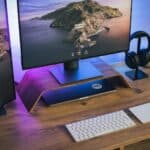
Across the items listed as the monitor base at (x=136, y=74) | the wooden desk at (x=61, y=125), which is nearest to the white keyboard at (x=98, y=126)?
the wooden desk at (x=61, y=125)

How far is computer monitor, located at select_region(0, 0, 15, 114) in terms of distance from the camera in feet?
4.50

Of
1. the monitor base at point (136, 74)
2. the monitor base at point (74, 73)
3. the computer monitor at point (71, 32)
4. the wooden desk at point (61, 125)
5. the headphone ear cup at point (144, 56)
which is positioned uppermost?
the computer monitor at point (71, 32)

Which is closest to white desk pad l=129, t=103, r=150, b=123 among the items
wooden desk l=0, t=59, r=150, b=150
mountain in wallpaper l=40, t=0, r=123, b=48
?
wooden desk l=0, t=59, r=150, b=150

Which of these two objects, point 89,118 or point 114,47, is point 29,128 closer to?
point 89,118

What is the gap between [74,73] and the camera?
5.33 feet

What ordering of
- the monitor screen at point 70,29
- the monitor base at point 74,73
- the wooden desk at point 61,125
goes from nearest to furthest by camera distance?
the wooden desk at point 61,125 → the monitor screen at point 70,29 → the monitor base at point 74,73

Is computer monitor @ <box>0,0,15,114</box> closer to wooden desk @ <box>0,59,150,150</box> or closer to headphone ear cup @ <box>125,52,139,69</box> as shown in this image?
wooden desk @ <box>0,59,150,150</box>

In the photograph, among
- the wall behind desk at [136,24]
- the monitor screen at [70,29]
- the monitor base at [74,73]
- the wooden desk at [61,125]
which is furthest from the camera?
the wall behind desk at [136,24]

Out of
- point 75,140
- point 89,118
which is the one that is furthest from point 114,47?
point 75,140

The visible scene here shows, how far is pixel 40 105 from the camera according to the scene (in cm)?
155

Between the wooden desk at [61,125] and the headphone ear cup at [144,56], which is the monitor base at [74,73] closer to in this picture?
the wooden desk at [61,125]

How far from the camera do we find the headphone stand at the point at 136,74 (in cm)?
178

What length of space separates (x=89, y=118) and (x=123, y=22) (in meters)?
0.51

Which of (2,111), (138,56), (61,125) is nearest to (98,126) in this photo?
(61,125)
